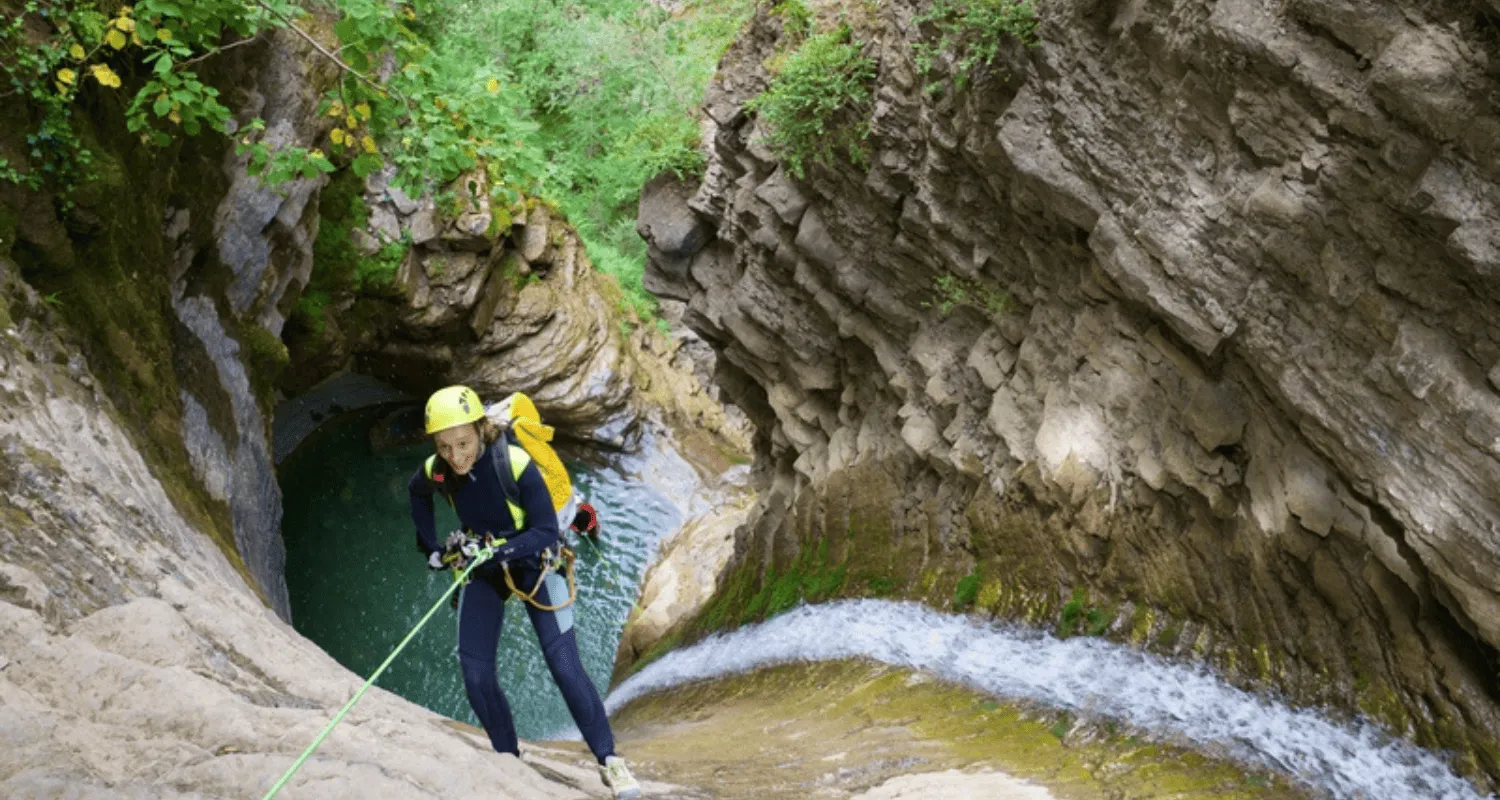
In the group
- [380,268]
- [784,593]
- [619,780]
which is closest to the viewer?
[619,780]

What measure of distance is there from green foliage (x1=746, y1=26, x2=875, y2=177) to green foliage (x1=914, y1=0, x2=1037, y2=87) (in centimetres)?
120

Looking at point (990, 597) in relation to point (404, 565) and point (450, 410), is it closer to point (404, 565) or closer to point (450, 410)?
point (450, 410)

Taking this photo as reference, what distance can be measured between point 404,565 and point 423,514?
13206 mm

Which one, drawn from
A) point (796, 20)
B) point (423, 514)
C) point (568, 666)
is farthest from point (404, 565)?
point (568, 666)

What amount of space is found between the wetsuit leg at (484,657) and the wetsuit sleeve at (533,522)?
32 centimetres

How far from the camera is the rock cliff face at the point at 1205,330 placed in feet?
16.9

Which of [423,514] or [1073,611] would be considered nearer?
[423,514]

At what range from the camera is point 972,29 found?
808 centimetres

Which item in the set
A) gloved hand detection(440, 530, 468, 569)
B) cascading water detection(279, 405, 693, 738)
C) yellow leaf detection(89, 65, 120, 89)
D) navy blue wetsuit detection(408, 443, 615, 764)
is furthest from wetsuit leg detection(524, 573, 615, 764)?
cascading water detection(279, 405, 693, 738)

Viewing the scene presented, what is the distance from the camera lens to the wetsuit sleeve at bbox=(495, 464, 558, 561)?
490 centimetres

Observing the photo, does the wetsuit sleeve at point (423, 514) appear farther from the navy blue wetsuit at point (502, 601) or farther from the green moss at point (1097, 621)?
the green moss at point (1097, 621)

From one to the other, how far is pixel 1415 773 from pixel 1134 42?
4628mm

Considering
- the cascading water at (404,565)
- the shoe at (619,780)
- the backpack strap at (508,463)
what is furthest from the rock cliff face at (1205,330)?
the cascading water at (404,565)

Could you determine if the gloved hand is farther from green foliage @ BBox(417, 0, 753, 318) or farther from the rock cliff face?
green foliage @ BBox(417, 0, 753, 318)
